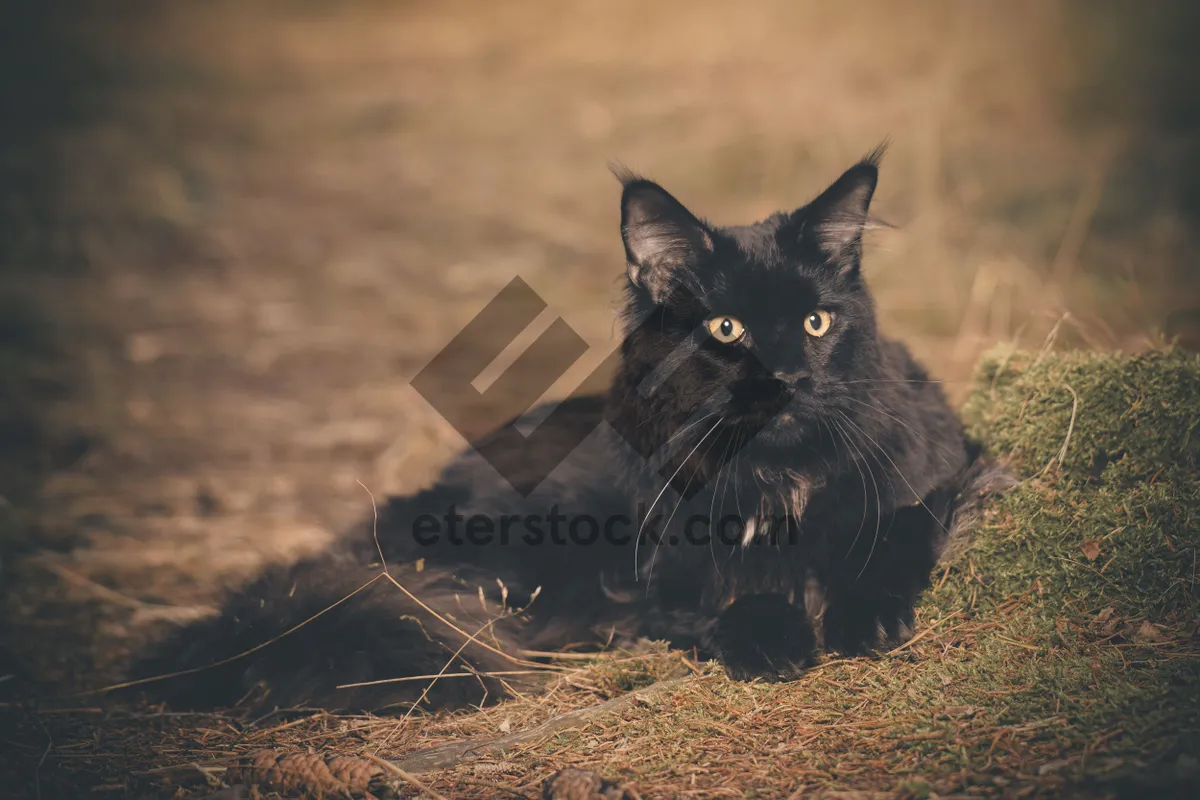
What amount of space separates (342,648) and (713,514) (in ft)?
3.89

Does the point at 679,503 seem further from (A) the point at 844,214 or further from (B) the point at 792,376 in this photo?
(A) the point at 844,214

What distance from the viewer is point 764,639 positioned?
2.15 metres

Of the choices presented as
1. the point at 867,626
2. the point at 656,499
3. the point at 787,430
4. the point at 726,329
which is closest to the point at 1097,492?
the point at 867,626

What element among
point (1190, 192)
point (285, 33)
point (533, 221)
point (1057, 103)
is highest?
point (285, 33)

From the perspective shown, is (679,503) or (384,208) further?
(384,208)

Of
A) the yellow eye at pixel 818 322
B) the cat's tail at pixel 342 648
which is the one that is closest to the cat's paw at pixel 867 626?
the yellow eye at pixel 818 322

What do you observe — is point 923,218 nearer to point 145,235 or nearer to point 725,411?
point 725,411

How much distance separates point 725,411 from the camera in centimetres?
220

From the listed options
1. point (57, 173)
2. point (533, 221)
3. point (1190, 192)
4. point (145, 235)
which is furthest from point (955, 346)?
point (57, 173)

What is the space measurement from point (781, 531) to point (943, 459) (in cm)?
57

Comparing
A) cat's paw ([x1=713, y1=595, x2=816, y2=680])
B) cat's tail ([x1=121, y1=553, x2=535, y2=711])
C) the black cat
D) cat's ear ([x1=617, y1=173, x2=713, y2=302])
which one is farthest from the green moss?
cat's tail ([x1=121, y1=553, x2=535, y2=711])

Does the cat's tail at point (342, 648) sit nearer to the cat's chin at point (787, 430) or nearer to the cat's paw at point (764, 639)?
the cat's paw at point (764, 639)

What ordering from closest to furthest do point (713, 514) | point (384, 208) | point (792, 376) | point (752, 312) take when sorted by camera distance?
point (792, 376) < point (752, 312) < point (713, 514) < point (384, 208)

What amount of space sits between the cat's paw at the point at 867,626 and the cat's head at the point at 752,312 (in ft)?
1.59
